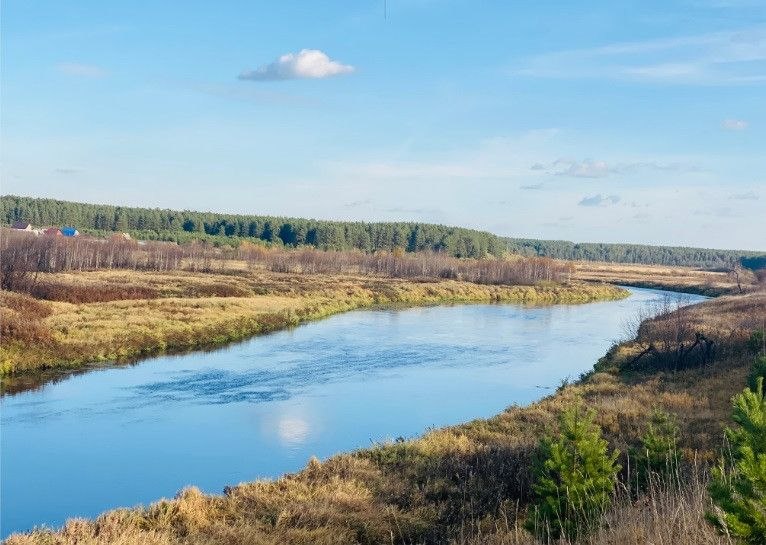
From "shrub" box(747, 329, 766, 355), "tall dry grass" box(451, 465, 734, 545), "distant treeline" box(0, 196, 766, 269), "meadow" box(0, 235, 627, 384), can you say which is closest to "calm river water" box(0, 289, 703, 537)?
"meadow" box(0, 235, 627, 384)

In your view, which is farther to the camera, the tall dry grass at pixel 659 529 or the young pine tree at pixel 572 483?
the young pine tree at pixel 572 483

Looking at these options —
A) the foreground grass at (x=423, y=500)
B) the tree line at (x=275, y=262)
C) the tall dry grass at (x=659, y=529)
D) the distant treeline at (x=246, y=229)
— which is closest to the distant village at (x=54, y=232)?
the tree line at (x=275, y=262)

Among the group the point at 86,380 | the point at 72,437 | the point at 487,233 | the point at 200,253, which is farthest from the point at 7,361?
the point at 487,233

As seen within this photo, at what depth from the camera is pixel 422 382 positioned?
2886 cm

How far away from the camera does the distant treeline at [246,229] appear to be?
13862cm

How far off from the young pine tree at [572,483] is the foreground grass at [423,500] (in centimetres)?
30

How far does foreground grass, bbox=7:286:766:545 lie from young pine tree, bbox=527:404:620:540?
0.99 ft

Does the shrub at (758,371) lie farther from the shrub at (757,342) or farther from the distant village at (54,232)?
the distant village at (54,232)

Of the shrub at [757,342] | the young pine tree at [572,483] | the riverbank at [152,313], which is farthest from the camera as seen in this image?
the riverbank at [152,313]

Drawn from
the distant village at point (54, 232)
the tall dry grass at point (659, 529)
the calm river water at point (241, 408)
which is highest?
the distant village at point (54, 232)

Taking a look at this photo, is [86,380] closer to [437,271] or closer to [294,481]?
[294,481]

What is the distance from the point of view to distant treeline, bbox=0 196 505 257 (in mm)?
138625

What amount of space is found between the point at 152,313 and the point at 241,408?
18091 millimetres

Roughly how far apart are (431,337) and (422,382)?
1387 cm
